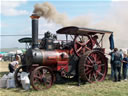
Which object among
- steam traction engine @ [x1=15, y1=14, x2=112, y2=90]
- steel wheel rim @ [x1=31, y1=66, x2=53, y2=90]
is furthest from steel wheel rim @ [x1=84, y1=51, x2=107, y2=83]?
steel wheel rim @ [x1=31, y1=66, x2=53, y2=90]

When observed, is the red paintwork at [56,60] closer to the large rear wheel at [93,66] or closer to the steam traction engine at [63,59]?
the steam traction engine at [63,59]

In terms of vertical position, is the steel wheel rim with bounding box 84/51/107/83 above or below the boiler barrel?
below

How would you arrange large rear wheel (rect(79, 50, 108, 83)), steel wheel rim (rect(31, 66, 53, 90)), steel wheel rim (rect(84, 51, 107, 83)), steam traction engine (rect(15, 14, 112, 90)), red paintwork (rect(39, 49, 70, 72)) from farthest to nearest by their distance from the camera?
steel wheel rim (rect(84, 51, 107, 83)), large rear wheel (rect(79, 50, 108, 83)), red paintwork (rect(39, 49, 70, 72)), steam traction engine (rect(15, 14, 112, 90)), steel wheel rim (rect(31, 66, 53, 90))

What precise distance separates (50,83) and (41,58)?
3.03ft

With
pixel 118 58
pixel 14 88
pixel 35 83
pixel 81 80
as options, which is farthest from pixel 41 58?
pixel 118 58

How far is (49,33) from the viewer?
7.64 m

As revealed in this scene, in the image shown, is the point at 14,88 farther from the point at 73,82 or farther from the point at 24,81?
the point at 73,82

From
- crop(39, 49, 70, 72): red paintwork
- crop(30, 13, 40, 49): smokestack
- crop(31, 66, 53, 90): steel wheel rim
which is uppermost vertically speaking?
crop(30, 13, 40, 49): smokestack

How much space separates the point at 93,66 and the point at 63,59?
49.4 inches

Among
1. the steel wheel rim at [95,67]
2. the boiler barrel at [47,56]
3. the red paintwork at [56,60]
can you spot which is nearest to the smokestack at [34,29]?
the boiler barrel at [47,56]

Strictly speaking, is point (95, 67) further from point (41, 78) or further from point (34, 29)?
point (34, 29)

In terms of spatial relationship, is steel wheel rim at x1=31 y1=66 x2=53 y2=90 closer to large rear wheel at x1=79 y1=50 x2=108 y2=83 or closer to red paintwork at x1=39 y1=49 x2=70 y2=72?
red paintwork at x1=39 y1=49 x2=70 y2=72

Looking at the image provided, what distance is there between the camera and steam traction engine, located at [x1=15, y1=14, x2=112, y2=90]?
6.96 meters

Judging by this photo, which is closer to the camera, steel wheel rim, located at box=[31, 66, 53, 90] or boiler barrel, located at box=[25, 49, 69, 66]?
steel wheel rim, located at box=[31, 66, 53, 90]
